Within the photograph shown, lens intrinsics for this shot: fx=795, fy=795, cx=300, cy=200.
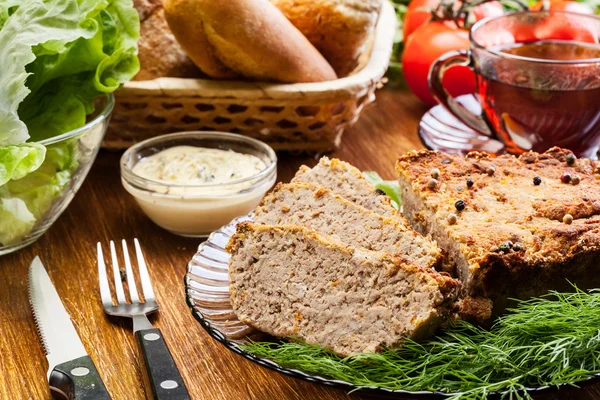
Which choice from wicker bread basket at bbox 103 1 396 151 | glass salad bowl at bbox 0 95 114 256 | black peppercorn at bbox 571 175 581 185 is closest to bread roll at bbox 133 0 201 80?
wicker bread basket at bbox 103 1 396 151

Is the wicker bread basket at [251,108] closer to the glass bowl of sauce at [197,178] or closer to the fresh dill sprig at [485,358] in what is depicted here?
the glass bowl of sauce at [197,178]

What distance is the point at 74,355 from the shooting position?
2.33 metres

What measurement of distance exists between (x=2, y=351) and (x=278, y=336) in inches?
37.1

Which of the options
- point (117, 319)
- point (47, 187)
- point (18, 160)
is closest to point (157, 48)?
point (47, 187)

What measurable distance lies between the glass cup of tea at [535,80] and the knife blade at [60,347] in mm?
2048

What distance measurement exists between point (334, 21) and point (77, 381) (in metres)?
2.19

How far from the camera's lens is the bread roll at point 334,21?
12.2ft

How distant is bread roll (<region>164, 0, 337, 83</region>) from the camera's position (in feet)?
11.3

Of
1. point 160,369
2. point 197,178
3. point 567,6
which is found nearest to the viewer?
point 160,369

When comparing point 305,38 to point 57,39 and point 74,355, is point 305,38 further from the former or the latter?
point 74,355

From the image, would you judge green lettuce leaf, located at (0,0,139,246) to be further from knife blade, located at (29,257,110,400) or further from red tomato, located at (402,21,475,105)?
red tomato, located at (402,21,475,105)

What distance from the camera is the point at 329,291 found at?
228cm

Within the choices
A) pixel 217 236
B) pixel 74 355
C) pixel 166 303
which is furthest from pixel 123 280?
pixel 74 355

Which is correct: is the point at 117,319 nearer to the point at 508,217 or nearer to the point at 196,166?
the point at 196,166
